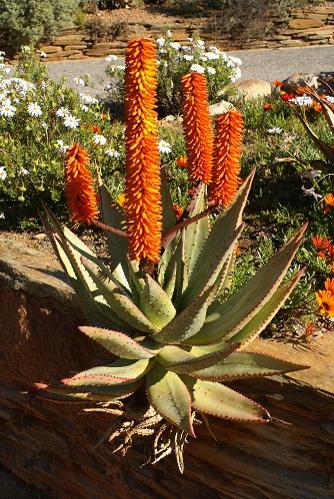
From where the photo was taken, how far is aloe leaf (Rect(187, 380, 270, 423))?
7.18 ft

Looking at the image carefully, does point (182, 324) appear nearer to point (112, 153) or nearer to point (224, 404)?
point (224, 404)

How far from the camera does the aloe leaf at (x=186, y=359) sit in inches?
82.4

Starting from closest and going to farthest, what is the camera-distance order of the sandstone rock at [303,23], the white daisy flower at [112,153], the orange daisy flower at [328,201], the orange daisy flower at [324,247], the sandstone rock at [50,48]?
the orange daisy flower at [324,247], the orange daisy flower at [328,201], the white daisy flower at [112,153], the sandstone rock at [50,48], the sandstone rock at [303,23]

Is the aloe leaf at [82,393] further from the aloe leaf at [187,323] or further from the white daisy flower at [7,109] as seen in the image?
the white daisy flower at [7,109]

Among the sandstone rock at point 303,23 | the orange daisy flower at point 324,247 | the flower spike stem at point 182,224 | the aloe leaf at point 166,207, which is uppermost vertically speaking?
the flower spike stem at point 182,224

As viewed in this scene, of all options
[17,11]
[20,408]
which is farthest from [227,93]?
[17,11]

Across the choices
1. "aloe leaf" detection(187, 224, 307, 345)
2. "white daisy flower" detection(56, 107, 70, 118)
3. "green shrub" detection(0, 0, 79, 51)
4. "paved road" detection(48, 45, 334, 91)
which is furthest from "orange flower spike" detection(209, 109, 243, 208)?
"green shrub" detection(0, 0, 79, 51)

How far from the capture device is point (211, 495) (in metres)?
2.82

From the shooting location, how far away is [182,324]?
7.43 feet

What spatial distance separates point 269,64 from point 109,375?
1172cm

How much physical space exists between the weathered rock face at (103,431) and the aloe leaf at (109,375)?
305 millimetres

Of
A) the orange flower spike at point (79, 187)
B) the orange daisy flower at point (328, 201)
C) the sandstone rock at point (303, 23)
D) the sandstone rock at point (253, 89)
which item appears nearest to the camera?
the orange flower spike at point (79, 187)

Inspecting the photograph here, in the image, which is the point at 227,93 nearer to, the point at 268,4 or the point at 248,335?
the point at 248,335

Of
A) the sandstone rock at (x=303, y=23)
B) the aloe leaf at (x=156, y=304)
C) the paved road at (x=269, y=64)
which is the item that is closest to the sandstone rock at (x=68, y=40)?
the paved road at (x=269, y=64)
